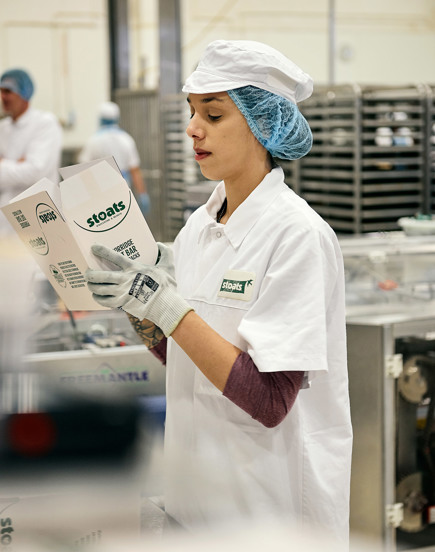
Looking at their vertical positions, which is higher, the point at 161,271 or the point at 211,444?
the point at 161,271

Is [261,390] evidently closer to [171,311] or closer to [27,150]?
[171,311]

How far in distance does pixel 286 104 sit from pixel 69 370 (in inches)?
45.5

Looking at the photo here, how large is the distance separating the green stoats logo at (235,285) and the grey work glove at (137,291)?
0.33 feet

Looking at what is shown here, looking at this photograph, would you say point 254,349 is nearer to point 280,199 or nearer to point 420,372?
point 280,199

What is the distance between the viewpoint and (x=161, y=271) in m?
1.34

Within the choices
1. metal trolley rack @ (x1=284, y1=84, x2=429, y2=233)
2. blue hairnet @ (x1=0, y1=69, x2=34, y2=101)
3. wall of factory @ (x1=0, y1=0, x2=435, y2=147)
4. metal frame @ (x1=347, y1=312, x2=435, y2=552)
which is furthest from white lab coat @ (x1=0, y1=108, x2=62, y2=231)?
wall of factory @ (x1=0, y1=0, x2=435, y2=147)

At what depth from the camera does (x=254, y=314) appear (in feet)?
4.33

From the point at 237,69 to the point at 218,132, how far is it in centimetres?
11

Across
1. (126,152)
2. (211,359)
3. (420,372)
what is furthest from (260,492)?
(126,152)

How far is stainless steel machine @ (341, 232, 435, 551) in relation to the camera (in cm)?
241

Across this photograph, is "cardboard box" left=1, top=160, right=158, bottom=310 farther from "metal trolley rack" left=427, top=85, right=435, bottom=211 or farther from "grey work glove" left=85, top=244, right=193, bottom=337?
"metal trolley rack" left=427, top=85, right=435, bottom=211

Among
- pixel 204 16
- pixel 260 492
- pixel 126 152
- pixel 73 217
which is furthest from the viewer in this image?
pixel 204 16

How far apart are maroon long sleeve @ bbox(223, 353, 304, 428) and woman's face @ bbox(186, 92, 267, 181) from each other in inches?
13.8

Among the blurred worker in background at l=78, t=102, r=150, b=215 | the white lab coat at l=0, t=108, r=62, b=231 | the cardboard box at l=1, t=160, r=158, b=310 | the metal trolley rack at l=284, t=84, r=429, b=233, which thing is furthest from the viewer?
the blurred worker in background at l=78, t=102, r=150, b=215
